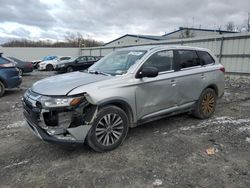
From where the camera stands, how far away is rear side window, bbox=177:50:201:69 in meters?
4.97

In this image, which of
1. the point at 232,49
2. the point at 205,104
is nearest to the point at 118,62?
the point at 205,104

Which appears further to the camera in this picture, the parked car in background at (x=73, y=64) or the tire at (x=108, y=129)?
the parked car in background at (x=73, y=64)

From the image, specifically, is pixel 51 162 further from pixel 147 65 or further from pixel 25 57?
pixel 25 57

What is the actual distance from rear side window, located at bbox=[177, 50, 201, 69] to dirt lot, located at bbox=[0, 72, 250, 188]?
129 centimetres

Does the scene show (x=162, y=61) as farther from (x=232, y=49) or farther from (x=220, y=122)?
(x=232, y=49)

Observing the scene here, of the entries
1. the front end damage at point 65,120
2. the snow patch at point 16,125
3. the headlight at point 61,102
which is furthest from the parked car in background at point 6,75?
the headlight at point 61,102

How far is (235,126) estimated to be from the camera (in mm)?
5156

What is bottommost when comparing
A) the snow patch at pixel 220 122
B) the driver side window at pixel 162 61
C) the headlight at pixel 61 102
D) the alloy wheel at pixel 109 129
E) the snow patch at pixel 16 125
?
the snow patch at pixel 16 125

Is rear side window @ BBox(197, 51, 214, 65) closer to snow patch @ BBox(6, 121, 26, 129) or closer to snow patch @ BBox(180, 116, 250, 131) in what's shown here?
snow patch @ BBox(180, 116, 250, 131)

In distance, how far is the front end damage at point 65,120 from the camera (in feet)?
11.2

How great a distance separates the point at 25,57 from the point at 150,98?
30794 millimetres

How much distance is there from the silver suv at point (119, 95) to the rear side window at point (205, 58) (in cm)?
2

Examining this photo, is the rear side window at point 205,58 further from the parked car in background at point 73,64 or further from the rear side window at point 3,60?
the parked car in background at point 73,64

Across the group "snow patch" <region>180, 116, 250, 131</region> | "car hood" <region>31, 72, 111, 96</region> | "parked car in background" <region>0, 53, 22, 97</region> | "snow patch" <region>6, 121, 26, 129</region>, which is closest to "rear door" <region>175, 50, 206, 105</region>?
"snow patch" <region>180, 116, 250, 131</region>
